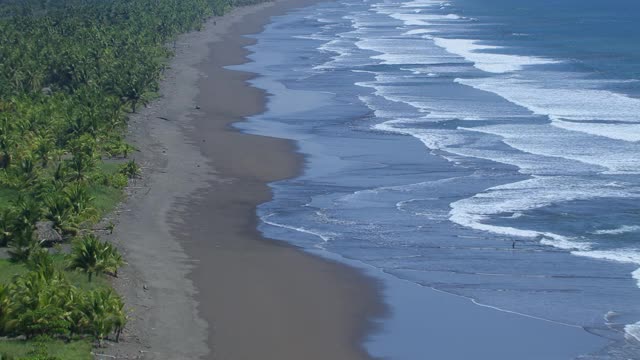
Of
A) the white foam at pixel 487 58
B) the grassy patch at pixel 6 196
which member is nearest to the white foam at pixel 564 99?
the white foam at pixel 487 58

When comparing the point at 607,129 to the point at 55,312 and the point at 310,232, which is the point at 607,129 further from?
the point at 55,312

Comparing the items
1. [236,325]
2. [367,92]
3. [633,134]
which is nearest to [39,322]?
[236,325]

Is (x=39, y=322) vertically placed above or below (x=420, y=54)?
above

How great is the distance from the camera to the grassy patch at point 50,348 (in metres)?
27.1

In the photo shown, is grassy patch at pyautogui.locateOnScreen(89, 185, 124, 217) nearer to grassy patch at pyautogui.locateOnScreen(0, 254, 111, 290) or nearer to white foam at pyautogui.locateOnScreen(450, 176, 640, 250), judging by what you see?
grassy patch at pyautogui.locateOnScreen(0, 254, 111, 290)

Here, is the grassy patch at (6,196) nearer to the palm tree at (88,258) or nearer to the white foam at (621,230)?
the palm tree at (88,258)

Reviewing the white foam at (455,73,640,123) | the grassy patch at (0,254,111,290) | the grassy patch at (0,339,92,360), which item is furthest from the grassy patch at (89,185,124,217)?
the white foam at (455,73,640,123)

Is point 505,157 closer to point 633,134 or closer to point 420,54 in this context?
point 633,134

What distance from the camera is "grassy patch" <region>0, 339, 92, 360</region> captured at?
88.9ft

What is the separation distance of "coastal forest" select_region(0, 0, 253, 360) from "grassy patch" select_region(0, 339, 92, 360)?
25 mm

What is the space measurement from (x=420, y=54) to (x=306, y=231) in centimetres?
5893

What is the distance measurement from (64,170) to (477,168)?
18.7 meters

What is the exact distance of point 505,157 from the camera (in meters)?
54.2

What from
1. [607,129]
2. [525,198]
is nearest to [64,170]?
[525,198]
